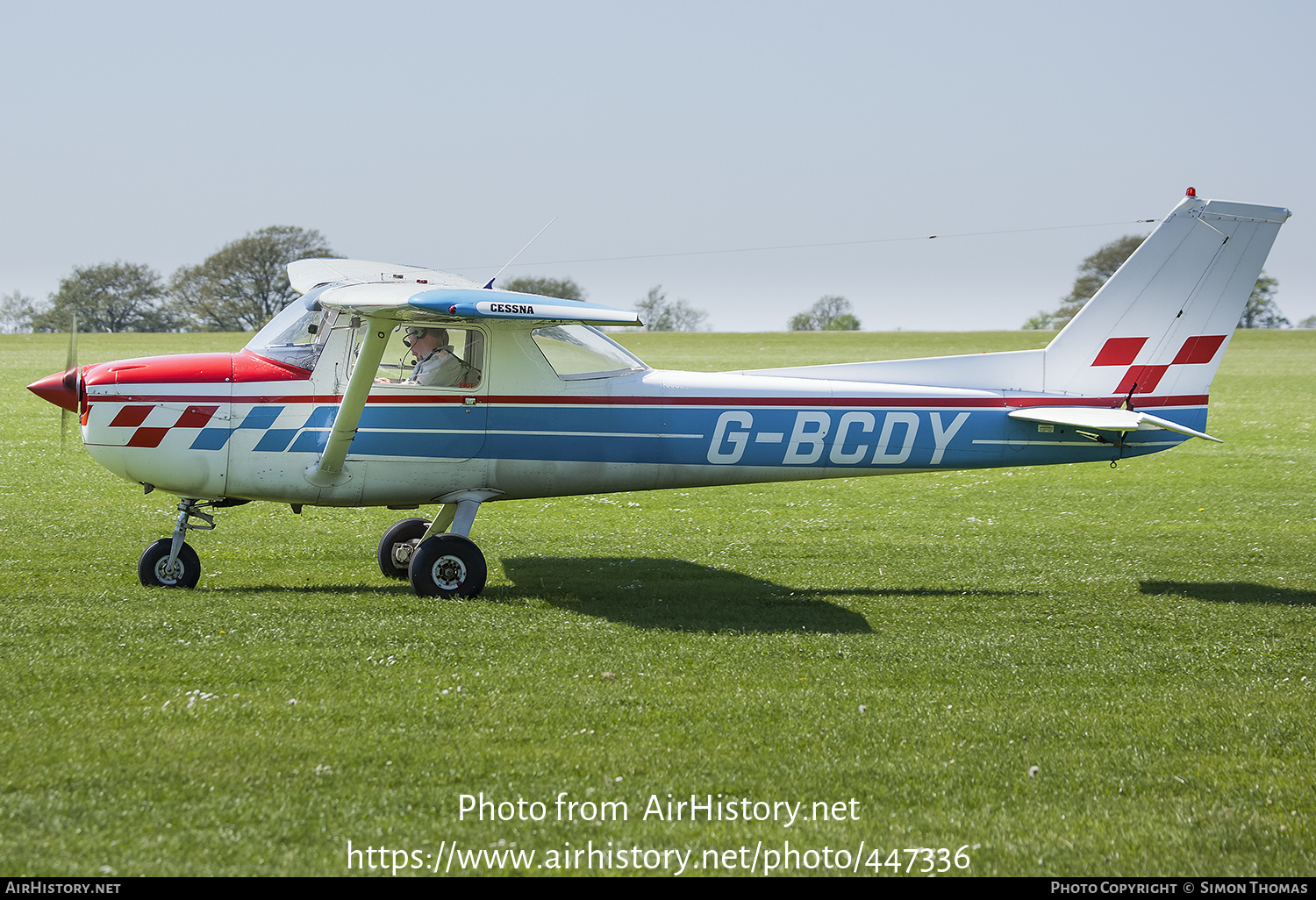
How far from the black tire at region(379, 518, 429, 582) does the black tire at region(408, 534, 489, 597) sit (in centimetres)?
103

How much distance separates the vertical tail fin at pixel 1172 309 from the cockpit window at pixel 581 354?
14.0 feet

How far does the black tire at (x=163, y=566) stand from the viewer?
29.6 feet

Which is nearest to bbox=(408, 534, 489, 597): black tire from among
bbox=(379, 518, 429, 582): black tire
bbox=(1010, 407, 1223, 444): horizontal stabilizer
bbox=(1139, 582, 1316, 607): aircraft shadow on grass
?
bbox=(379, 518, 429, 582): black tire

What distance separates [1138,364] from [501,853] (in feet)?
27.4

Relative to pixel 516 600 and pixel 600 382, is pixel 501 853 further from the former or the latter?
pixel 600 382

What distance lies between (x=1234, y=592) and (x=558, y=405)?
21.3ft

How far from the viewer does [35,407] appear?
26.6 meters

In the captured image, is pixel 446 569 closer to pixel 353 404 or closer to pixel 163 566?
pixel 353 404

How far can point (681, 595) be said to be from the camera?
30.9ft

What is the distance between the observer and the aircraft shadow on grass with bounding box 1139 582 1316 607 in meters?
9.33

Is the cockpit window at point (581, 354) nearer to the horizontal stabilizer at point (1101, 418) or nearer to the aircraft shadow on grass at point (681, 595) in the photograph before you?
the aircraft shadow on grass at point (681, 595)

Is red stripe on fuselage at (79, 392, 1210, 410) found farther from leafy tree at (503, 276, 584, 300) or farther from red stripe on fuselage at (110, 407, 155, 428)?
leafy tree at (503, 276, 584, 300)

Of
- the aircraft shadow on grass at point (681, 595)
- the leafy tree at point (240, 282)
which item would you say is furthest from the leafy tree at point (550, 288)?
the aircraft shadow on grass at point (681, 595)

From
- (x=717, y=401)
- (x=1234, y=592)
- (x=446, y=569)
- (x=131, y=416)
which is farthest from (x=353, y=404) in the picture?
(x=1234, y=592)
